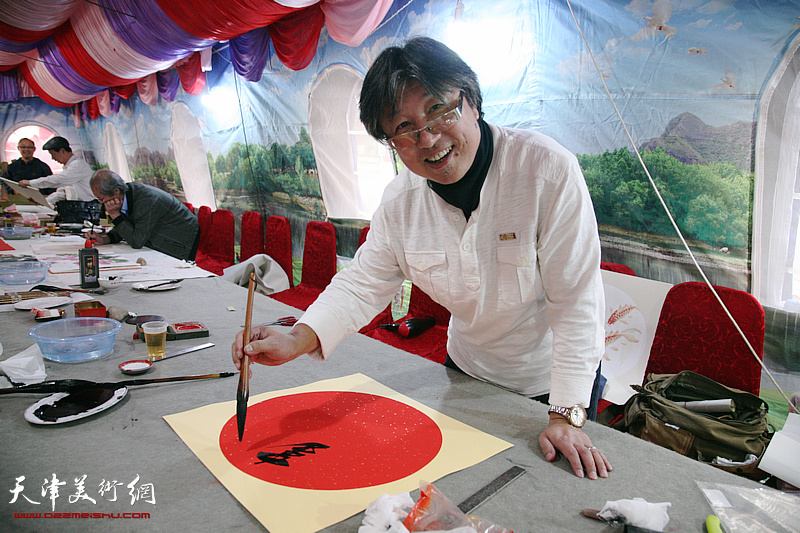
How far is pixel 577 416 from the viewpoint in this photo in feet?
3.15

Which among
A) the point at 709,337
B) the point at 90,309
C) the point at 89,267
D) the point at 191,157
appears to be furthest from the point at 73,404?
the point at 191,157

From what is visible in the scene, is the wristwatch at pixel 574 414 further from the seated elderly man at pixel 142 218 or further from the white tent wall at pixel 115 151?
the white tent wall at pixel 115 151

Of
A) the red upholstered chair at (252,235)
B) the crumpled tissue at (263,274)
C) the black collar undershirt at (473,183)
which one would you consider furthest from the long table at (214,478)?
the red upholstered chair at (252,235)

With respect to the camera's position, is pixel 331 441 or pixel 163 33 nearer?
pixel 331 441

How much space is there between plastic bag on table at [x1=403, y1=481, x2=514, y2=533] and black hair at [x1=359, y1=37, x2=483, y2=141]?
749 mm

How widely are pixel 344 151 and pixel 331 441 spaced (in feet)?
11.5

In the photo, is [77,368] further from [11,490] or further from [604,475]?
[604,475]

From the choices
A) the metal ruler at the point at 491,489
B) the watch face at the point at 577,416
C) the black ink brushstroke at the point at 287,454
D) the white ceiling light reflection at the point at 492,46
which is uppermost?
the white ceiling light reflection at the point at 492,46

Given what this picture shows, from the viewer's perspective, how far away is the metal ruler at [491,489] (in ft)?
2.43

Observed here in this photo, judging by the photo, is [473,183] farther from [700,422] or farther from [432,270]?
[700,422]

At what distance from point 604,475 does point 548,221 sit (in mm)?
518

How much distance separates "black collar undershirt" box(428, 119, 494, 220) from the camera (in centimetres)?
111

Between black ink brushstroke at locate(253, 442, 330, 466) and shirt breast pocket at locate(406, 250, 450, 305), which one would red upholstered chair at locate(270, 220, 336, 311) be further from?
A: black ink brushstroke at locate(253, 442, 330, 466)

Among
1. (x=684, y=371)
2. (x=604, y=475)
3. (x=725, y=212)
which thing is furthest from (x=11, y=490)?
(x=725, y=212)
